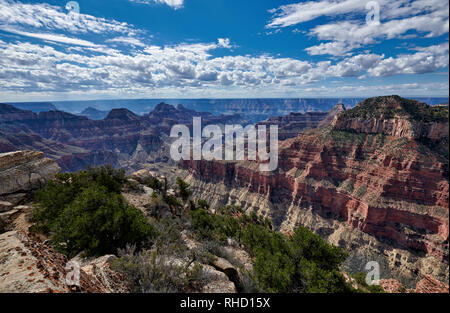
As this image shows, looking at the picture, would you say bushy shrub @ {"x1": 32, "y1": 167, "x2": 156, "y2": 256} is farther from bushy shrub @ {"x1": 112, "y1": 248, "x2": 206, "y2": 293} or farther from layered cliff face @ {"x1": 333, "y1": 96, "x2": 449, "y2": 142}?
layered cliff face @ {"x1": 333, "y1": 96, "x2": 449, "y2": 142}

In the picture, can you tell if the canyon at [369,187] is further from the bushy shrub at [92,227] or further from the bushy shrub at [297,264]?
the bushy shrub at [297,264]

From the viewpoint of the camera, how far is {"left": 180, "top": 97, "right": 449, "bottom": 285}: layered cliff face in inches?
1649

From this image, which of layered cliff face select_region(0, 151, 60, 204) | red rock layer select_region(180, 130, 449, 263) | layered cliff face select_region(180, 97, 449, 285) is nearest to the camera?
layered cliff face select_region(0, 151, 60, 204)

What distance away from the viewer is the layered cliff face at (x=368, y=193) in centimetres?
4188

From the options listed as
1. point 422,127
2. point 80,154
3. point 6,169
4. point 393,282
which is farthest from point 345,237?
point 80,154

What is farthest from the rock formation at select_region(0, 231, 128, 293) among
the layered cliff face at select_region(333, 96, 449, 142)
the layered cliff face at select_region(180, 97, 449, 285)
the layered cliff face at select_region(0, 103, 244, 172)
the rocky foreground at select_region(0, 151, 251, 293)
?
the layered cliff face at select_region(0, 103, 244, 172)

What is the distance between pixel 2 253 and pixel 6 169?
1335 cm

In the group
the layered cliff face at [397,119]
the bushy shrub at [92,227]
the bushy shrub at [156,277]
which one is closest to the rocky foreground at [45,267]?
the bushy shrub at [156,277]

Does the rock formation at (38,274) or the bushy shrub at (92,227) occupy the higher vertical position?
the rock formation at (38,274)

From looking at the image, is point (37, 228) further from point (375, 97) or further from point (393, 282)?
point (375, 97)

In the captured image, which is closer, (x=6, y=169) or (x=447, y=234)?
(x=6, y=169)

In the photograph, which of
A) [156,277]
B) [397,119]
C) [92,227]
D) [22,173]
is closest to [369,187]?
[397,119]

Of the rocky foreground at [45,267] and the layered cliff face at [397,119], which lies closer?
the rocky foreground at [45,267]
